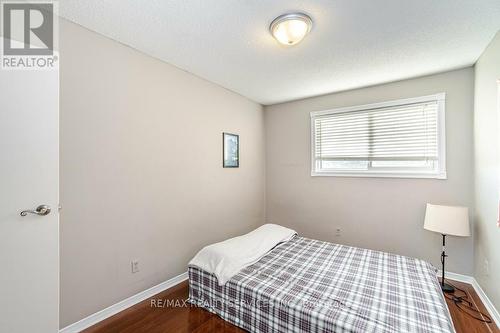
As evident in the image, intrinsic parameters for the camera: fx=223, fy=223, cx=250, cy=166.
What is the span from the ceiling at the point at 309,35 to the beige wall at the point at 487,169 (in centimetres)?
24

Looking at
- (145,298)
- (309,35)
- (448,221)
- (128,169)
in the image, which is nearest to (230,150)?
(128,169)

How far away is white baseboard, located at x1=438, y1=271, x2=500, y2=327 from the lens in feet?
6.36

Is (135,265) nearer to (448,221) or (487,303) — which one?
(448,221)

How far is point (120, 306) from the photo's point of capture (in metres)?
2.09

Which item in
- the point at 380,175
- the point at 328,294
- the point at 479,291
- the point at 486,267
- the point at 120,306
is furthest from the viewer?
the point at 380,175

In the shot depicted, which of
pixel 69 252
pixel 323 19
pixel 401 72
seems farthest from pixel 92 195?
pixel 401 72

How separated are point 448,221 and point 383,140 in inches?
48.8

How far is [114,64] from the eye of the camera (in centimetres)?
207

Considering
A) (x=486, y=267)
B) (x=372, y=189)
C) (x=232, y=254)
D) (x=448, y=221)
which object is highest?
(x=372, y=189)

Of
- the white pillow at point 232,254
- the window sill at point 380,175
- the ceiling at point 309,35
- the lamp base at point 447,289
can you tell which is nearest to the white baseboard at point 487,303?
the lamp base at point 447,289

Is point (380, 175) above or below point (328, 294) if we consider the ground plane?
above

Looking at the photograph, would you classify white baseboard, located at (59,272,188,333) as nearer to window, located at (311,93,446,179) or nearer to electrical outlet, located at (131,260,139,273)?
electrical outlet, located at (131,260,139,273)

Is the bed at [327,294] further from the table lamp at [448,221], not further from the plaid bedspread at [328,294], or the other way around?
the table lamp at [448,221]

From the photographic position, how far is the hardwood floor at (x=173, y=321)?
6.07 ft
